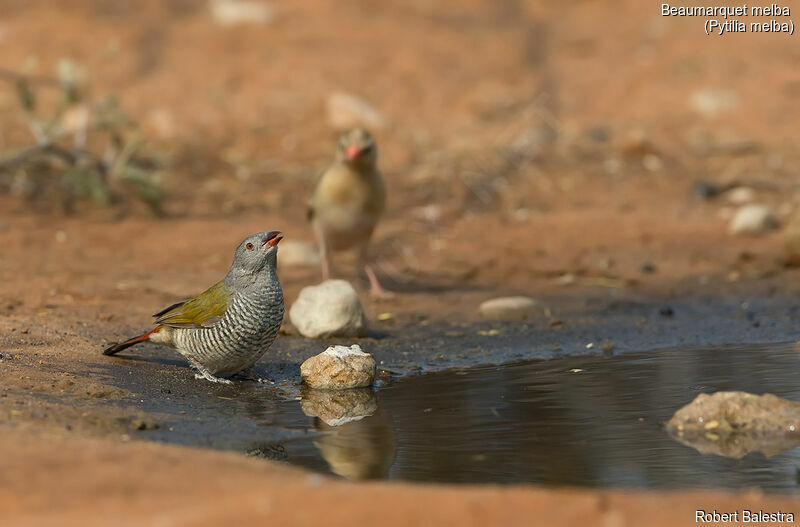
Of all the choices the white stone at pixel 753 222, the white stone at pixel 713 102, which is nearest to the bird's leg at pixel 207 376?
the white stone at pixel 753 222

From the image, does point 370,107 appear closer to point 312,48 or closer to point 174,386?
point 312,48

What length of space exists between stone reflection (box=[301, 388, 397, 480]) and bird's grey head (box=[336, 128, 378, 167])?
3.07 m

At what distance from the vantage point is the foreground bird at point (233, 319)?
6047 mm

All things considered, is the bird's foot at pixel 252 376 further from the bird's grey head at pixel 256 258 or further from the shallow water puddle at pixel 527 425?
the bird's grey head at pixel 256 258

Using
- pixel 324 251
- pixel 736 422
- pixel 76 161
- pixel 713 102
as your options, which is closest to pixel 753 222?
pixel 324 251

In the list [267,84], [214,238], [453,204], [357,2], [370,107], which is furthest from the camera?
[357,2]

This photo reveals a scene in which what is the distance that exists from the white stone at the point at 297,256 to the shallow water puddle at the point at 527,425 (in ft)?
11.3

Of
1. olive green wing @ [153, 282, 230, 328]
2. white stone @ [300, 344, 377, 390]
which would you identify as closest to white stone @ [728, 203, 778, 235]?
white stone @ [300, 344, 377, 390]

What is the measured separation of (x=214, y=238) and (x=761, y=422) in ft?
21.3

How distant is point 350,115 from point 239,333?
825cm

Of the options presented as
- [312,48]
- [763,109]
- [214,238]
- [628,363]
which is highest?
[312,48]

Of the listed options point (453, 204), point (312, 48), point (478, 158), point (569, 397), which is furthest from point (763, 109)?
point (569, 397)

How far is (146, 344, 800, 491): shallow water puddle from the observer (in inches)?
180

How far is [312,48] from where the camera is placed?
638 inches
